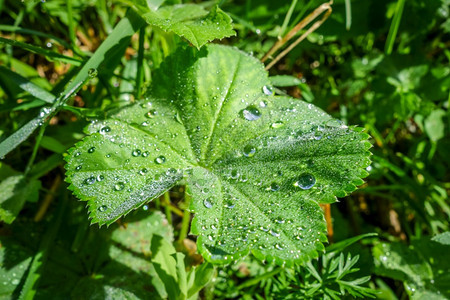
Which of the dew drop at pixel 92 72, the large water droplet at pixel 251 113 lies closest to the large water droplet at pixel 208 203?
the large water droplet at pixel 251 113

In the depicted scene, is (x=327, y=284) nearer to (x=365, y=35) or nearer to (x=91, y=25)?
(x=365, y=35)

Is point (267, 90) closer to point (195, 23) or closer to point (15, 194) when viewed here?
point (195, 23)

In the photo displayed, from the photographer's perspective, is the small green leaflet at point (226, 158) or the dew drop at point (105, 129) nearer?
the small green leaflet at point (226, 158)

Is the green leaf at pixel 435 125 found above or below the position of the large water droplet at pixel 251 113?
above

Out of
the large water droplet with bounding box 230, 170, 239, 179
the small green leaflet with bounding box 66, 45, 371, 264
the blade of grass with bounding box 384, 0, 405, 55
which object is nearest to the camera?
the small green leaflet with bounding box 66, 45, 371, 264

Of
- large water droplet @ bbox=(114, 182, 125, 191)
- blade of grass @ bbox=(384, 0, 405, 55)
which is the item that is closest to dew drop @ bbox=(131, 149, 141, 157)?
large water droplet @ bbox=(114, 182, 125, 191)

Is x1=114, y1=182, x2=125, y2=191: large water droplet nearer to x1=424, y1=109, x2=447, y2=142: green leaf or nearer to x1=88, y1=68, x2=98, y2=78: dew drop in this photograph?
x1=88, y1=68, x2=98, y2=78: dew drop

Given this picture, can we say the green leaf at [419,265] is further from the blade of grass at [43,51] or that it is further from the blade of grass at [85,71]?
the blade of grass at [43,51]
